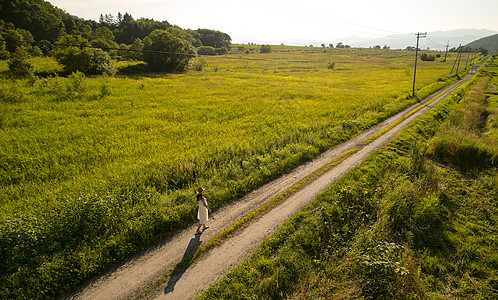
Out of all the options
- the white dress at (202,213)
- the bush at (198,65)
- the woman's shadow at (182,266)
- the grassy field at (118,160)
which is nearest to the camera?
the woman's shadow at (182,266)

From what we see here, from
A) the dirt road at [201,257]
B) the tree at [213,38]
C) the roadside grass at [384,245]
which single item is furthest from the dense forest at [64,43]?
the tree at [213,38]

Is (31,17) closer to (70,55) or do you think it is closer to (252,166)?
(70,55)

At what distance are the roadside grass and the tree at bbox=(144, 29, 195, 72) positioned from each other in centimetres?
5633

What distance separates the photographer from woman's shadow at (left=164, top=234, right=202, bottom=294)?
23.4 ft

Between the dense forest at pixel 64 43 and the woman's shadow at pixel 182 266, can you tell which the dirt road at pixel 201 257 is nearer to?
the woman's shadow at pixel 182 266

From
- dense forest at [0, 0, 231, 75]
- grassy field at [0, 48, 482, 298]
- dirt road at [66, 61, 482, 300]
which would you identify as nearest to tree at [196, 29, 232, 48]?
dense forest at [0, 0, 231, 75]

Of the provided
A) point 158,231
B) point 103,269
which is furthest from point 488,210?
point 103,269

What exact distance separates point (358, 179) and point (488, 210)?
21.0 ft

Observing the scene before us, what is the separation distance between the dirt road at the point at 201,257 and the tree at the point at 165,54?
54000 millimetres

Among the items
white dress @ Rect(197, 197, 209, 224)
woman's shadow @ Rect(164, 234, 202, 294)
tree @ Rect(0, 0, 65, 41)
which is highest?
tree @ Rect(0, 0, 65, 41)

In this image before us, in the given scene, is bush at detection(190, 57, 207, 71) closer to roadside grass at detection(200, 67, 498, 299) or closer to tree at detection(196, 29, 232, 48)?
roadside grass at detection(200, 67, 498, 299)

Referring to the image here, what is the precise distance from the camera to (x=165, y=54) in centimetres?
5531

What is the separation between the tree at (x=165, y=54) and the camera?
55.2 metres

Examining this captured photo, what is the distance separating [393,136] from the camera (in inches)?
802
